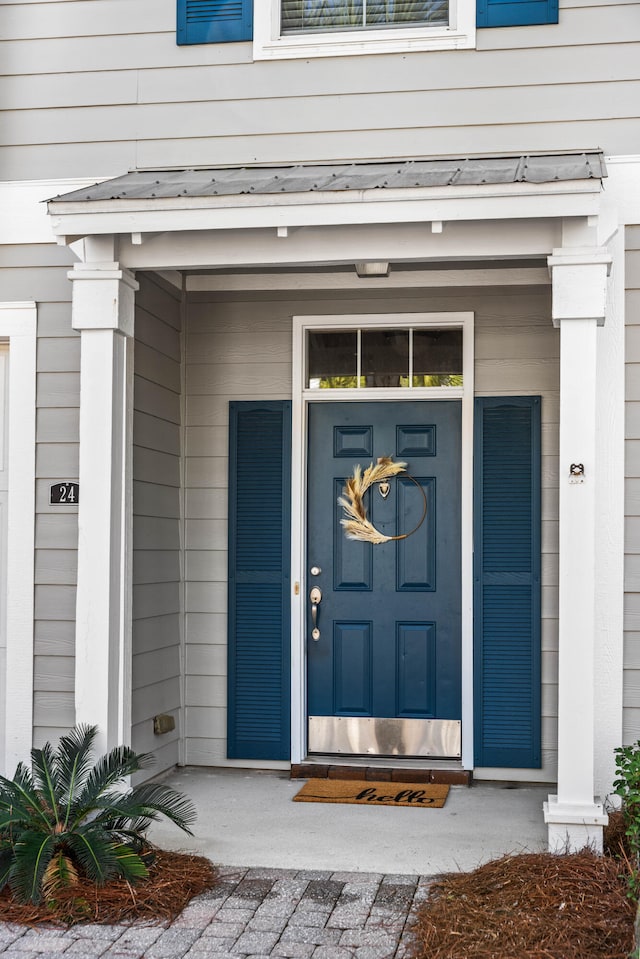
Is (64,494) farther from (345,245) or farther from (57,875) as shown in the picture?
(57,875)

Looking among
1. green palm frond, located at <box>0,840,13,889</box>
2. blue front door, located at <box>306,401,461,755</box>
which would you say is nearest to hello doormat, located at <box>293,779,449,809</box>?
blue front door, located at <box>306,401,461,755</box>

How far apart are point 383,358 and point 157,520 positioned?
4.63 feet

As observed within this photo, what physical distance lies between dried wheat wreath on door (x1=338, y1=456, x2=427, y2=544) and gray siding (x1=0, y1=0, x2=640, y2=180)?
1552 millimetres

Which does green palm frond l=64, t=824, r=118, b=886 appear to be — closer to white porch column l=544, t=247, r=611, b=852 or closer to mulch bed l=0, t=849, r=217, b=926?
mulch bed l=0, t=849, r=217, b=926

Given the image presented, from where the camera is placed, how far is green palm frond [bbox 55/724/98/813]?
4.03 m

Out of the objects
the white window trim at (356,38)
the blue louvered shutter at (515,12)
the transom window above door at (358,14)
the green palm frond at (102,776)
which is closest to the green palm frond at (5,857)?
the green palm frond at (102,776)

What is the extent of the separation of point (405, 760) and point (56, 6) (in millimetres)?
4004

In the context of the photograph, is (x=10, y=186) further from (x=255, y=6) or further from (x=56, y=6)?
(x=255, y=6)

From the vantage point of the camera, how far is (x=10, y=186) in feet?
16.9

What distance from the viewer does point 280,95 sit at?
5.00 meters

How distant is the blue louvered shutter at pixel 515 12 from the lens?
479 centimetres

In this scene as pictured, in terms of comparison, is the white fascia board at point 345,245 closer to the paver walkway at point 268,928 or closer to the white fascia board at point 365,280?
the white fascia board at point 365,280

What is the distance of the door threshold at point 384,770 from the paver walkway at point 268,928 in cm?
138

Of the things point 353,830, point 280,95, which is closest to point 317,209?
point 280,95
